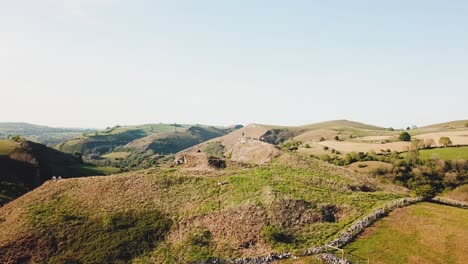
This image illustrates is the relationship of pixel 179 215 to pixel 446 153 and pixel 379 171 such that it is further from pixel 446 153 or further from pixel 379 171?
pixel 446 153

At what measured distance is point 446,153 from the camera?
140875mm

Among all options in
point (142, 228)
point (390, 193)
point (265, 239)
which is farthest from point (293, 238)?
point (390, 193)

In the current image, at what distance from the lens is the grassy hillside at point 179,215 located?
5377cm

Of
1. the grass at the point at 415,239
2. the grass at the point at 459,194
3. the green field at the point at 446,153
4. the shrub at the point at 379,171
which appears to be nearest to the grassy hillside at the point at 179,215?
the grass at the point at 415,239

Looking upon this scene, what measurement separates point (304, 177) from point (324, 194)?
410 inches

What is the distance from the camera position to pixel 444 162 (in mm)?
128250

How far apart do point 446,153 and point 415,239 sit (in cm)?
10377

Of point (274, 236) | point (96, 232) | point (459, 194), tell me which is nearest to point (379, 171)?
point (459, 194)

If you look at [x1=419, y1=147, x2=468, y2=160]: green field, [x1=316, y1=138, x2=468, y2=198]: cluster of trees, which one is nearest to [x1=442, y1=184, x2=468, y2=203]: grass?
[x1=316, y1=138, x2=468, y2=198]: cluster of trees

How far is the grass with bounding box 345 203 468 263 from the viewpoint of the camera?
156 feet

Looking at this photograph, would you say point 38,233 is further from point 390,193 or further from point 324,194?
point 390,193

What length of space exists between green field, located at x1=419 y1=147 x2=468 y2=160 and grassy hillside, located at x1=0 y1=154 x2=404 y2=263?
241 feet

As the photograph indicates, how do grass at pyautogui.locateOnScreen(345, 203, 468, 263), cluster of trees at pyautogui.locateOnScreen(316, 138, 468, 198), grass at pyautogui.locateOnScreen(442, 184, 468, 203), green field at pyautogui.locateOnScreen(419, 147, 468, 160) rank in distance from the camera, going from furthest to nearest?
green field at pyautogui.locateOnScreen(419, 147, 468, 160) < cluster of trees at pyautogui.locateOnScreen(316, 138, 468, 198) < grass at pyautogui.locateOnScreen(442, 184, 468, 203) < grass at pyautogui.locateOnScreen(345, 203, 468, 263)

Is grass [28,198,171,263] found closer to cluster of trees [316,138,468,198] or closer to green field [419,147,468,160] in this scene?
cluster of trees [316,138,468,198]
